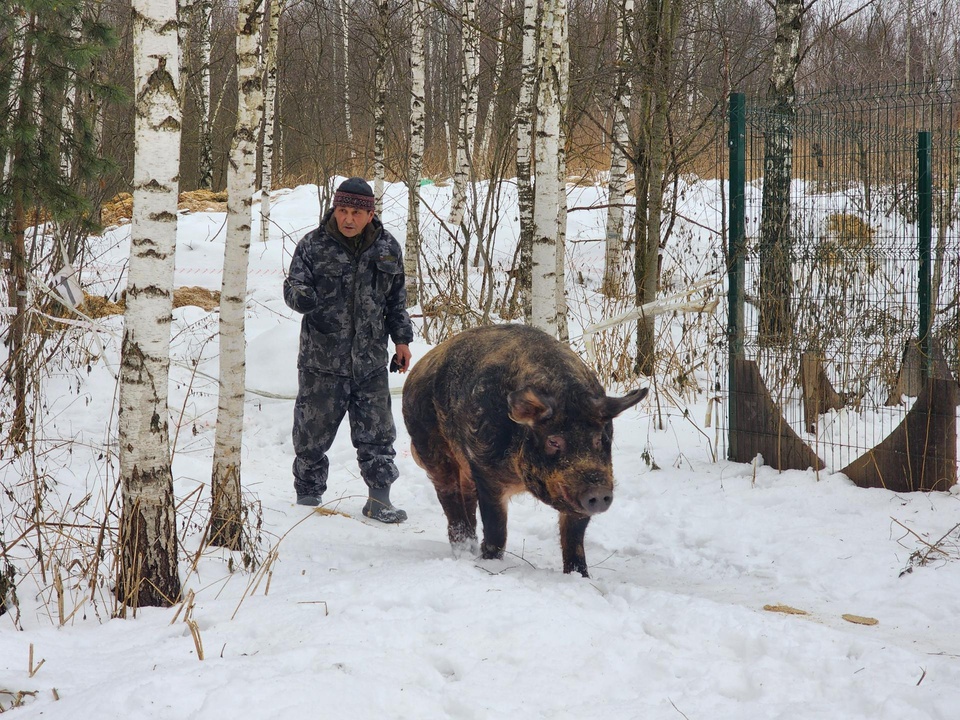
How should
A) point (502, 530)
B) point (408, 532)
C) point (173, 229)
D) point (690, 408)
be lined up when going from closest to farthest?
point (173, 229)
point (502, 530)
point (408, 532)
point (690, 408)

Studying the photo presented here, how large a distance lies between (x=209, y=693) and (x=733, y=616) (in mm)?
2159

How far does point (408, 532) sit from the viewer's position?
5750 mm

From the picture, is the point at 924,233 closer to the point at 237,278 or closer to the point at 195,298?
the point at 237,278

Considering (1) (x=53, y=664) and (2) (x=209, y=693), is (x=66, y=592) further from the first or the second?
(2) (x=209, y=693)

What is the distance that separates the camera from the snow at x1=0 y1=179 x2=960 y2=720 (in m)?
2.92

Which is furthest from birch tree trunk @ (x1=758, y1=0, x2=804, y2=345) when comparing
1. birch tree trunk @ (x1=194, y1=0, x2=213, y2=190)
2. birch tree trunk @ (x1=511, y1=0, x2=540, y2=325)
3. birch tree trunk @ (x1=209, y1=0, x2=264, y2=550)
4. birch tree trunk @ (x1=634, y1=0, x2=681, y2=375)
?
birch tree trunk @ (x1=194, y1=0, x2=213, y2=190)

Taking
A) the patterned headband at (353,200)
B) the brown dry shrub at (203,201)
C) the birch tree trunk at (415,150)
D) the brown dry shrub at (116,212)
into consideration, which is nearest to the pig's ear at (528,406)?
the patterned headband at (353,200)

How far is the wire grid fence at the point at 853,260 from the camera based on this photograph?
6.12 meters

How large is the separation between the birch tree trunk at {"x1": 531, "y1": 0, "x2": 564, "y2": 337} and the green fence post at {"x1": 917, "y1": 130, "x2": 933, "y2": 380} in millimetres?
2512

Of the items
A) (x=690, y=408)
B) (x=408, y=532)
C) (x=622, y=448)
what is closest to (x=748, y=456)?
(x=622, y=448)

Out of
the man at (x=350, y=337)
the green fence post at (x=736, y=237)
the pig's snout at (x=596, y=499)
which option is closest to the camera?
the pig's snout at (x=596, y=499)

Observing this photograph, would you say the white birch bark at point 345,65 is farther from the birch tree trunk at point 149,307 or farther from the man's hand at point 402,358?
the birch tree trunk at point 149,307

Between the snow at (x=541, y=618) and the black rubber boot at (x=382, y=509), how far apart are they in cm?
12

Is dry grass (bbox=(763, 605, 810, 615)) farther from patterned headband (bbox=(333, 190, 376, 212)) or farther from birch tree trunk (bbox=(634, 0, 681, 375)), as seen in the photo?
birch tree trunk (bbox=(634, 0, 681, 375))
